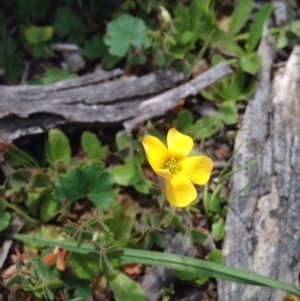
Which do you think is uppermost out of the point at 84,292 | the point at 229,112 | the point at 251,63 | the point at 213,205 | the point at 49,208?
the point at 251,63

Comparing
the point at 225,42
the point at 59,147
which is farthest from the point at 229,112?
the point at 59,147

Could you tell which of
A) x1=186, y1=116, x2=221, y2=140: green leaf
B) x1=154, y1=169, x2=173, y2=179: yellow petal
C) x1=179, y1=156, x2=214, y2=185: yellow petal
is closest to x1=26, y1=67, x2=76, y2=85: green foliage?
x1=186, y1=116, x2=221, y2=140: green leaf

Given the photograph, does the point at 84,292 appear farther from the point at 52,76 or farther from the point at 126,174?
the point at 52,76

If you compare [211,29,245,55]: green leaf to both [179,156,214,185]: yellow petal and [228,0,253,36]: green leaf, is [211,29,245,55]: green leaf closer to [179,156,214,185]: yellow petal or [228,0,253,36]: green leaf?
[228,0,253,36]: green leaf

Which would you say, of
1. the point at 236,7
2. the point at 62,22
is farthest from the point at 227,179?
the point at 62,22

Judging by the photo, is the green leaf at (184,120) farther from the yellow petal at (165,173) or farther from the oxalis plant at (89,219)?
the yellow petal at (165,173)
